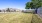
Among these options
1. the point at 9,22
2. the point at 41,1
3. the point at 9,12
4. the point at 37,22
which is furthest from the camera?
the point at 41,1

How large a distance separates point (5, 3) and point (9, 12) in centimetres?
83

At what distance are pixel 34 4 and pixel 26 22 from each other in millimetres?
2903

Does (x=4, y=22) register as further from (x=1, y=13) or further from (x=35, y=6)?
(x=35, y=6)

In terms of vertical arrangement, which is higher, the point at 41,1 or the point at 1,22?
the point at 41,1

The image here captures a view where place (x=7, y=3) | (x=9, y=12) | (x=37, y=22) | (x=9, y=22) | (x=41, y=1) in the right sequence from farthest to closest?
1. (x=41, y=1)
2. (x=9, y=12)
3. (x=7, y=3)
4. (x=9, y=22)
5. (x=37, y=22)

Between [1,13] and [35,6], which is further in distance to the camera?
[35,6]

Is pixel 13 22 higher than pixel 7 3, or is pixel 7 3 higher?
pixel 7 3

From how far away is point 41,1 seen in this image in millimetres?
5449

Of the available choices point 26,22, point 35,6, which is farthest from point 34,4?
point 26,22

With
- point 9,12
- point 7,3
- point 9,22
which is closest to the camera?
point 9,22

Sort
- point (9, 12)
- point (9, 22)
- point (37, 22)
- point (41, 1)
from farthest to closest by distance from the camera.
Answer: point (41, 1) → point (9, 12) → point (9, 22) → point (37, 22)

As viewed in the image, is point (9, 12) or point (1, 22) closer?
point (1, 22)

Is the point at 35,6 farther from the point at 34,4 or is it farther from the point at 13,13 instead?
the point at 13,13

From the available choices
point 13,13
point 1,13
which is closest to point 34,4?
point 13,13
